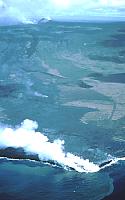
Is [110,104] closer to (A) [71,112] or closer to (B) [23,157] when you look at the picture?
(A) [71,112]

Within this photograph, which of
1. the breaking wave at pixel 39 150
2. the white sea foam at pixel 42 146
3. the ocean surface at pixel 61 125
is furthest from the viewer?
the breaking wave at pixel 39 150

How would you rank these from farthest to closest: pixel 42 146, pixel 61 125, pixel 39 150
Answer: pixel 61 125, pixel 42 146, pixel 39 150

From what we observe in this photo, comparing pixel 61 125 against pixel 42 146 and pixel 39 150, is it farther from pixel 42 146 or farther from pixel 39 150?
pixel 39 150

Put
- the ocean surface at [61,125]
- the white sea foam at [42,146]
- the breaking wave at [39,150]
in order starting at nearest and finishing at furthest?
the ocean surface at [61,125] < the white sea foam at [42,146] < the breaking wave at [39,150]

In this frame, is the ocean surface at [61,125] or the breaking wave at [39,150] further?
the breaking wave at [39,150]

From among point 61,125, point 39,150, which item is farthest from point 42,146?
point 61,125

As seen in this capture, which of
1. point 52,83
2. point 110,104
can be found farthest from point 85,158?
point 52,83

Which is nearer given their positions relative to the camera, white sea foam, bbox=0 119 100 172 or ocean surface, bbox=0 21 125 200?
ocean surface, bbox=0 21 125 200
